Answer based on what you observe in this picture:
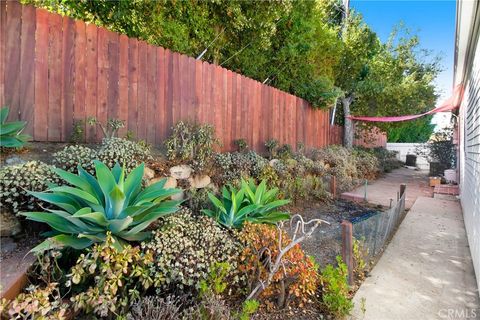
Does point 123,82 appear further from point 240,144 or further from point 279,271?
point 279,271

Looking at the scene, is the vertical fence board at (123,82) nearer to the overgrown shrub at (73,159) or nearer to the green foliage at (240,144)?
the overgrown shrub at (73,159)

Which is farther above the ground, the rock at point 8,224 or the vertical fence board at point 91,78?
the vertical fence board at point 91,78

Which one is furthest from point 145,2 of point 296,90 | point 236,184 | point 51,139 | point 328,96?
point 328,96

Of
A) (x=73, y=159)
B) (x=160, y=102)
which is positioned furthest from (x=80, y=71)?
(x=73, y=159)

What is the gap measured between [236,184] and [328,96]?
4749mm

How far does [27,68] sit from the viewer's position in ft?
8.17

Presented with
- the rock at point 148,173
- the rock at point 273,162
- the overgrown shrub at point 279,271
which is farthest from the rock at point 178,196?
the rock at point 273,162

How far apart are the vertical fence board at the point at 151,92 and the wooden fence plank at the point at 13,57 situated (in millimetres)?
1306

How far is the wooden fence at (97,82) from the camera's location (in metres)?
2.45

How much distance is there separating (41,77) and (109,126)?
2.56 ft

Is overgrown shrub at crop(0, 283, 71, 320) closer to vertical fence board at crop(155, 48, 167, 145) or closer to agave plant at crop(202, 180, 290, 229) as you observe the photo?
agave plant at crop(202, 180, 290, 229)

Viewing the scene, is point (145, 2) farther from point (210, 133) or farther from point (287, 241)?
point (287, 241)

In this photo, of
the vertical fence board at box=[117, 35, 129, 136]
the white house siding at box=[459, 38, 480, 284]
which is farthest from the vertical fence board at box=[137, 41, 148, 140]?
the white house siding at box=[459, 38, 480, 284]

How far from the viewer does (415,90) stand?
360 inches
